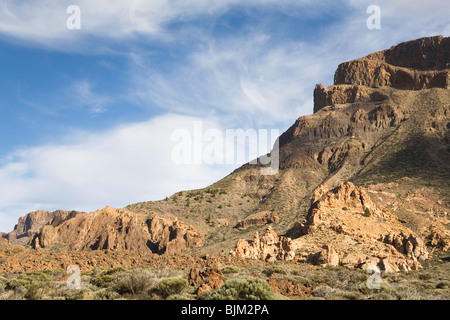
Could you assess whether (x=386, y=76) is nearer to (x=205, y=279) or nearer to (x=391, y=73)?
(x=391, y=73)

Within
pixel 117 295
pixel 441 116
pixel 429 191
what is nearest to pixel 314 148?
pixel 441 116

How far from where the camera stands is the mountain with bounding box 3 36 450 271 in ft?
151

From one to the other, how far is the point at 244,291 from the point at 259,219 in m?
58.2

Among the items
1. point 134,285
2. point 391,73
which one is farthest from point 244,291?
point 391,73

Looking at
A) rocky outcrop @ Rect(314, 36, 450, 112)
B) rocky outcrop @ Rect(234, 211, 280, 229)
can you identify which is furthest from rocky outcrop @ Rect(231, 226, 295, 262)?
rocky outcrop @ Rect(314, 36, 450, 112)

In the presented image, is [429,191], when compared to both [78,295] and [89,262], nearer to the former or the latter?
[89,262]

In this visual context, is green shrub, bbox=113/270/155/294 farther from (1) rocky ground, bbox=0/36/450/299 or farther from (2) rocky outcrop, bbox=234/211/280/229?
(2) rocky outcrop, bbox=234/211/280/229

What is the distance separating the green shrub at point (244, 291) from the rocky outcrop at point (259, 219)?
182 feet

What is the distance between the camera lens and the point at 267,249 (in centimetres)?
4462

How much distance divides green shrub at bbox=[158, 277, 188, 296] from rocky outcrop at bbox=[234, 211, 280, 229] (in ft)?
175

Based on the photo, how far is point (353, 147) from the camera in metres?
96.9

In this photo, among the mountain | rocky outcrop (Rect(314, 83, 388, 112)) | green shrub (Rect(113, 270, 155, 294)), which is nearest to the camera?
green shrub (Rect(113, 270, 155, 294))

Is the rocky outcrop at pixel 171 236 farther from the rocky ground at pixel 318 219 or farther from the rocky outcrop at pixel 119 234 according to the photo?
the rocky ground at pixel 318 219

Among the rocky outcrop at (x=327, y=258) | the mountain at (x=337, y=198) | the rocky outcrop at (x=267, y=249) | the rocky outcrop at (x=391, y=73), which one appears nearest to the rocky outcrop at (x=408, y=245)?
the mountain at (x=337, y=198)
